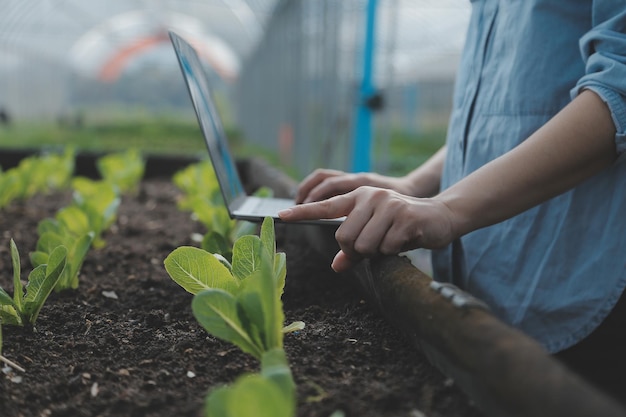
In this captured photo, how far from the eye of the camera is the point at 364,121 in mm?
3684

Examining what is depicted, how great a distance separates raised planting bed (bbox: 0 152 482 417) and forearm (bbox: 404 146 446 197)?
30 centimetres

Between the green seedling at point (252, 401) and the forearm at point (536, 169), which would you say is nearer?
the green seedling at point (252, 401)

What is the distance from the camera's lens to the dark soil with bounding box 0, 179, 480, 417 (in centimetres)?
75

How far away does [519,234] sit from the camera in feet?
4.18

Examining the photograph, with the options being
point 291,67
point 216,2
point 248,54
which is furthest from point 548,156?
point 248,54

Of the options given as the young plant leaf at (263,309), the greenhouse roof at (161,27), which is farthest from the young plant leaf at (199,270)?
the greenhouse roof at (161,27)

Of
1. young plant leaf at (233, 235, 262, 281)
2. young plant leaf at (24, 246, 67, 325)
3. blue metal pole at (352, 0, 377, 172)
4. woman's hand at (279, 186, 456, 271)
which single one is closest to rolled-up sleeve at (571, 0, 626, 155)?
woman's hand at (279, 186, 456, 271)

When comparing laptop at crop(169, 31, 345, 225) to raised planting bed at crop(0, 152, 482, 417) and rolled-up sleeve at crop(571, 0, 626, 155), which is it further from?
rolled-up sleeve at crop(571, 0, 626, 155)

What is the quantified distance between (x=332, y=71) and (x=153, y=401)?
145 inches

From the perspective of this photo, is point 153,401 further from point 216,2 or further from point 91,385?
point 216,2

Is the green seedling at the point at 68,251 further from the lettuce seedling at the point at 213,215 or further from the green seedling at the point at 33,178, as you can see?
the green seedling at the point at 33,178

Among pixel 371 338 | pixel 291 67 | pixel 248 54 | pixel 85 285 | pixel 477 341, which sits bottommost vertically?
pixel 248 54

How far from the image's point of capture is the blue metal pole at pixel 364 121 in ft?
11.5

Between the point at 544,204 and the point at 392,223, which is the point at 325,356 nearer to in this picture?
the point at 392,223
